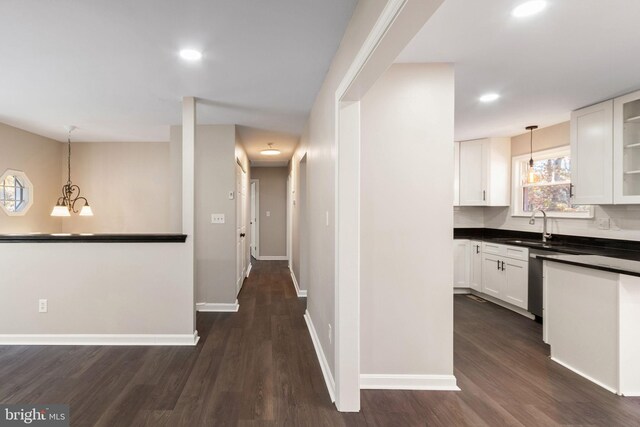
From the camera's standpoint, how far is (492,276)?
14.9 feet

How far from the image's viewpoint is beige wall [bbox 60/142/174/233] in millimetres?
5523

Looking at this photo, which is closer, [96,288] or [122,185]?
[96,288]

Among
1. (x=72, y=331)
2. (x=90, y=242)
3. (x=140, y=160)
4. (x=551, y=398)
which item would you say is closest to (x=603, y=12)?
(x=551, y=398)

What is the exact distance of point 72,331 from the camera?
3.25 m

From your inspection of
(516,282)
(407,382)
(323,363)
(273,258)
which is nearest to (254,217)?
(273,258)

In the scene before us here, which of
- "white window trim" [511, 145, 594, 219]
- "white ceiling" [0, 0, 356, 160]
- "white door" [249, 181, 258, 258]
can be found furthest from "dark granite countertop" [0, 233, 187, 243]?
"white door" [249, 181, 258, 258]

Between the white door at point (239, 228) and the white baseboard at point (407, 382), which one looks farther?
the white door at point (239, 228)

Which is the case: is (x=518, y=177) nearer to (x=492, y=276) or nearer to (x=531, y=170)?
(x=531, y=170)

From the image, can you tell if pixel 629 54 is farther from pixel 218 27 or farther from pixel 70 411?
pixel 70 411

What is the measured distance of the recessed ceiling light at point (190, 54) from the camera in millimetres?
2387

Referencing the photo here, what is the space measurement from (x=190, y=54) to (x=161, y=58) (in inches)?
9.5

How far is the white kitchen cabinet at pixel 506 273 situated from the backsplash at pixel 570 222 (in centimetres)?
64

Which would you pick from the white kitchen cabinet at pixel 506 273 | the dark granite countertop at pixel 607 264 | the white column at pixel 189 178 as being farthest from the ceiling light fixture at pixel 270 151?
the dark granite countertop at pixel 607 264

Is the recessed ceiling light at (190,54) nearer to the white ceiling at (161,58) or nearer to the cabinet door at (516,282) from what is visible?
the white ceiling at (161,58)
